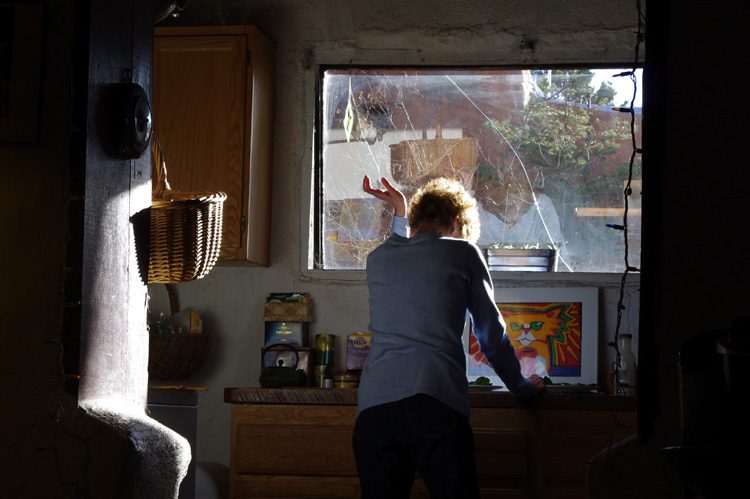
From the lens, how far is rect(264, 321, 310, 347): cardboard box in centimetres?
369

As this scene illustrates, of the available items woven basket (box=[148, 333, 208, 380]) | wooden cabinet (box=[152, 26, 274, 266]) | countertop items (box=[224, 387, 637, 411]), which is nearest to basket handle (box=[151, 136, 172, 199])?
countertop items (box=[224, 387, 637, 411])

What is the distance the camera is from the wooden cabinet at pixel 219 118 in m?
3.54

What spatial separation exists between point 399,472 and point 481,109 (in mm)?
2122

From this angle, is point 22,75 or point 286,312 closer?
point 22,75

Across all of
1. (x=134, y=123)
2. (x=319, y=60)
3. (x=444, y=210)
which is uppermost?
(x=319, y=60)

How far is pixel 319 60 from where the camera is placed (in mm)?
3879

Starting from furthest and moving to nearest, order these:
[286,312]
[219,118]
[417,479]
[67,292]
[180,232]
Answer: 1. [286,312]
2. [219,118]
3. [417,479]
4. [180,232]
5. [67,292]

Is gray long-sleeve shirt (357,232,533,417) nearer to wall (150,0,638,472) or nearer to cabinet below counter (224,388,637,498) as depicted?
cabinet below counter (224,388,637,498)

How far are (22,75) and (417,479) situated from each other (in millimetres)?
1889

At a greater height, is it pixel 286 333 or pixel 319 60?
pixel 319 60

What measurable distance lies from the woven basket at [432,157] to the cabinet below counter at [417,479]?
1.24 m

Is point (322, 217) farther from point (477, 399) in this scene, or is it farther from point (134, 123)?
point (134, 123)

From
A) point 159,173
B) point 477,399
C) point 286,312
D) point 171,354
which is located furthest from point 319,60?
point 159,173

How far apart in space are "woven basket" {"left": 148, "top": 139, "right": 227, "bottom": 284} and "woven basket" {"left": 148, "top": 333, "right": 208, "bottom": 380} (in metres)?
1.57
